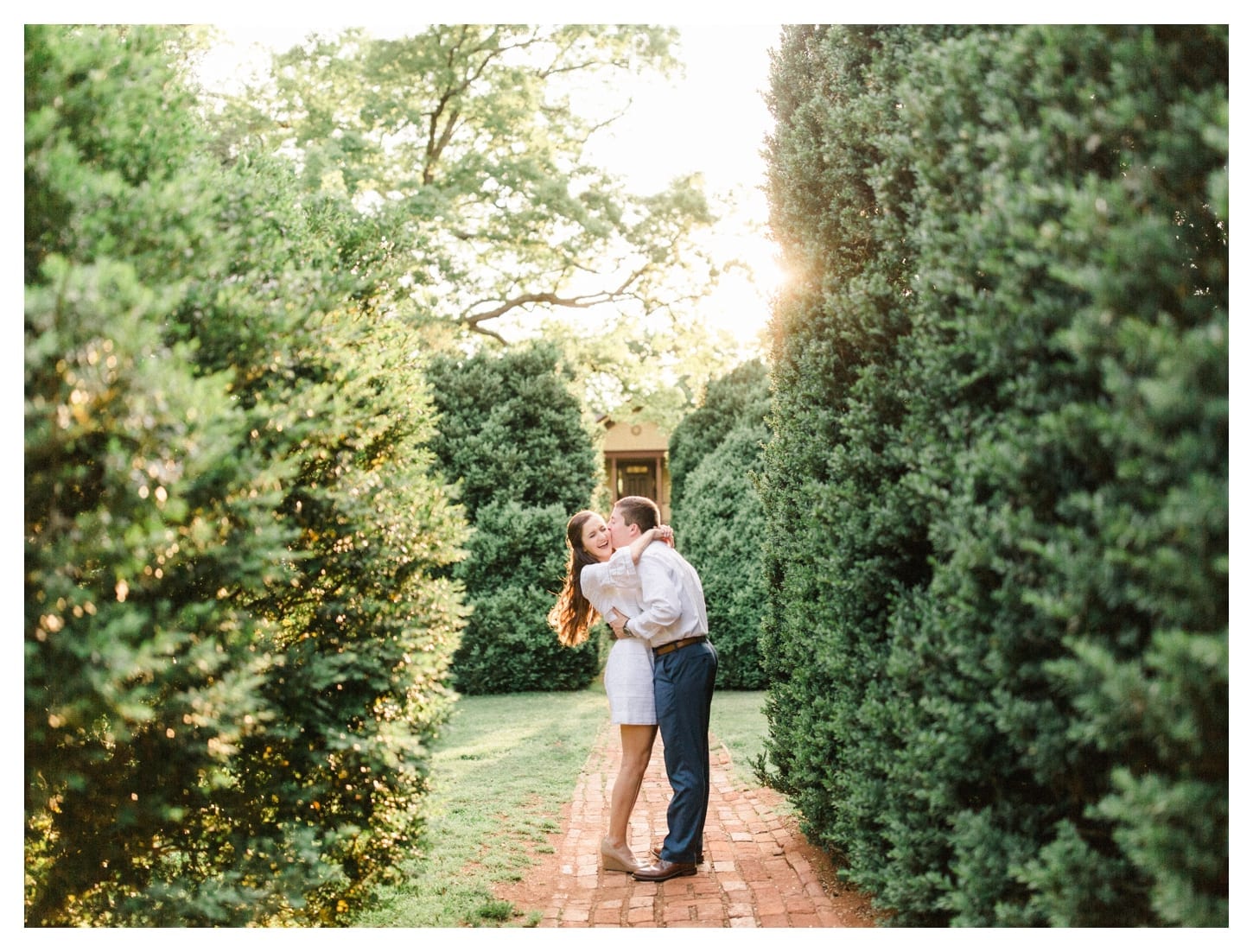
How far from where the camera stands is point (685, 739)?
16.7 feet

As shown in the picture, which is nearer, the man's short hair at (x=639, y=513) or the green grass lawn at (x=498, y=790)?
the green grass lawn at (x=498, y=790)

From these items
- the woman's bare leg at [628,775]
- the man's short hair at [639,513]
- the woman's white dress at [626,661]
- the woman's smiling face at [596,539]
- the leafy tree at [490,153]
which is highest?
the leafy tree at [490,153]

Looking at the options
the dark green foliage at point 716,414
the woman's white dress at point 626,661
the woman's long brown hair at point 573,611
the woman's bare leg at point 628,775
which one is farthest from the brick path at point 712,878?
the dark green foliage at point 716,414

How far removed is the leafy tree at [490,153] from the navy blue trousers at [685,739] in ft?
39.5

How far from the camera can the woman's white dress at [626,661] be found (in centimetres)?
530

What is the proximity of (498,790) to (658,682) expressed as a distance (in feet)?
9.25

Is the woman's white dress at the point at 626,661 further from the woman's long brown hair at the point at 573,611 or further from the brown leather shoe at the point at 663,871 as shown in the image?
the brown leather shoe at the point at 663,871

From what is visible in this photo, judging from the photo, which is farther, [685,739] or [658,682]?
[658,682]

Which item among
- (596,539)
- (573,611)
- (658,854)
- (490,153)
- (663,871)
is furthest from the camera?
(490,153)

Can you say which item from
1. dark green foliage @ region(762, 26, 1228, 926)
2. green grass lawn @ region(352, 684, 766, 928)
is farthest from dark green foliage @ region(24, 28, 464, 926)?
dark green foliage @ region(762, 26, 1228, 926)

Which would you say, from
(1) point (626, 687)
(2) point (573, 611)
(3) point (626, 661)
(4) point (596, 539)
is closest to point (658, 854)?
(1) point (626, 687)

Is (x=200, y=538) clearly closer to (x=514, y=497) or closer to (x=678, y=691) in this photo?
(x=678, y=691)

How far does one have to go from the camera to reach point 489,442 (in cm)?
1270

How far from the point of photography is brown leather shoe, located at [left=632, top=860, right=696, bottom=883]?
508 centimetres
